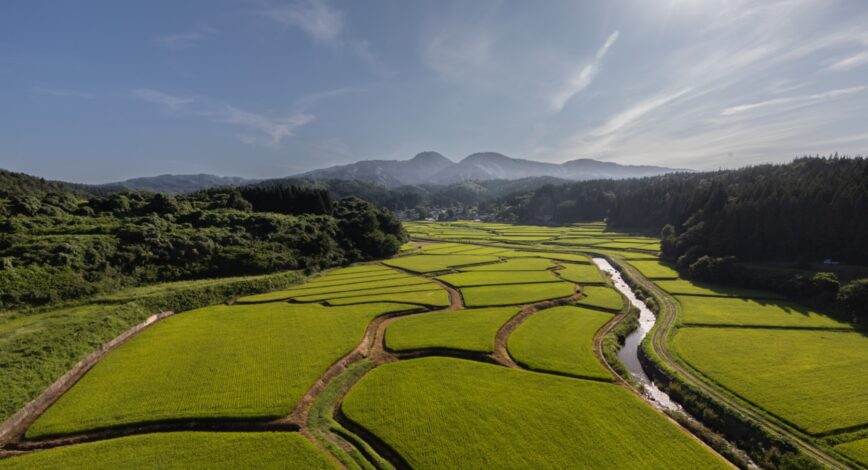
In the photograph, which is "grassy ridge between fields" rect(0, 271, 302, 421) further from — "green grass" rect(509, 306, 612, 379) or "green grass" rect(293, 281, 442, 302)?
"green grass" rect(509, 306, 612, 379)

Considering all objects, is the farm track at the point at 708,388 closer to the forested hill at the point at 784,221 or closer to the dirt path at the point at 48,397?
the forested hill at the point at 784,221

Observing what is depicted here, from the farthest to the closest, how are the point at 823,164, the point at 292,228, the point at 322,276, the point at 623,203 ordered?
the point at 623,203 → the point at 823,164 → the point at 292,228 → the point at 322,276

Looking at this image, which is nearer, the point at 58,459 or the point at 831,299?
the point at 58,459

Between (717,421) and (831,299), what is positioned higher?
(831,299)

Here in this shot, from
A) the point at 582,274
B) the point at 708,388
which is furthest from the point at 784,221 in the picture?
the point at 708,388

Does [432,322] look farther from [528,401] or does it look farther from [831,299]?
[831,299]

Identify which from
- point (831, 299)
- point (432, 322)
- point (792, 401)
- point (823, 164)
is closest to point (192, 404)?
point (432, 322)

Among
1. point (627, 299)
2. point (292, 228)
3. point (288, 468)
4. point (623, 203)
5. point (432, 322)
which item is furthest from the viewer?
point (623, 203)

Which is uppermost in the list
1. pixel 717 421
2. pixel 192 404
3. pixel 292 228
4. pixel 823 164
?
pixel 823 164

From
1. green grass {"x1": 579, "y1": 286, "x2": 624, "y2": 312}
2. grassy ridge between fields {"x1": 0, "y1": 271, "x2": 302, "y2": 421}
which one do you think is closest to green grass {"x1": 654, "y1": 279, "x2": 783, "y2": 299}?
green grass {"x1": 579, "y1": 286, "x2": 624, "y2": 312}
